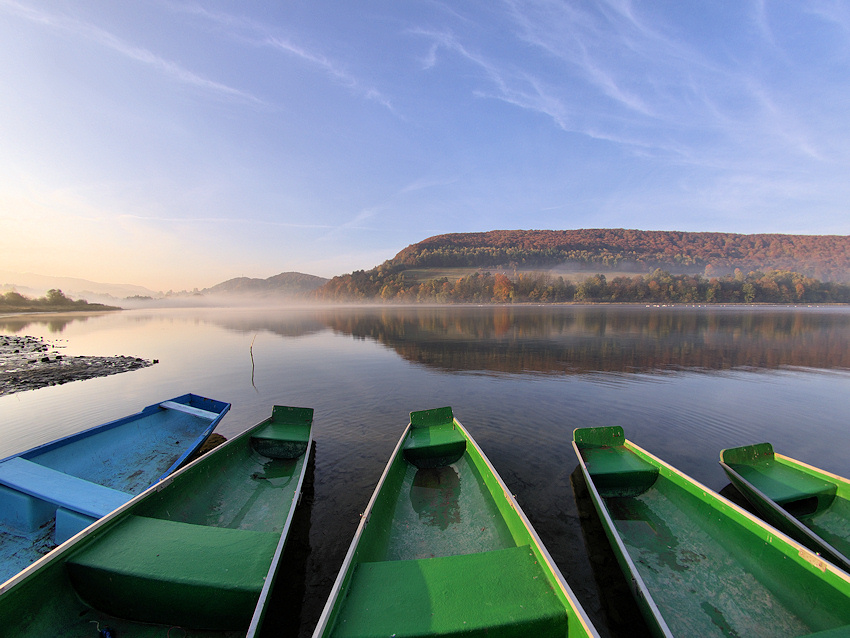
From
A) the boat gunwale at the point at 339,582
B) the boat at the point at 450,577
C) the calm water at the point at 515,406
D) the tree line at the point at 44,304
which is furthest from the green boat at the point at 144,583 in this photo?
the tree line at the point at 44,304

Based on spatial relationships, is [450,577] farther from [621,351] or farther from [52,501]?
[621,351]

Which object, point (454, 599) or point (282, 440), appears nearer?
point (454, 599)

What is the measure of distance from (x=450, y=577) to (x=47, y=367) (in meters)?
35.1

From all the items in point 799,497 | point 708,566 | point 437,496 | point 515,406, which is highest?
point 799,497

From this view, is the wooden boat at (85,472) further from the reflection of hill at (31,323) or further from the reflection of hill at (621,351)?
the reflection of hill at (31,323)

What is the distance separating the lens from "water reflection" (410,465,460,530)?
286 inches

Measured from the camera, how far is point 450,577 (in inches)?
183

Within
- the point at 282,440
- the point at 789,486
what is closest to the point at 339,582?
the point at 282,440

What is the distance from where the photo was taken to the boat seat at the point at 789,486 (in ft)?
23.5

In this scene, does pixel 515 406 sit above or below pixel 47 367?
above

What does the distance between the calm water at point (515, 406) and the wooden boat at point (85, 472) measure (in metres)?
2.49

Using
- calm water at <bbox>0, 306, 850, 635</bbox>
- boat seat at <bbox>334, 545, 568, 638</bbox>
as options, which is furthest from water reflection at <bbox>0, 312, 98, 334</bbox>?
boat seat at <bbox>334, 545, 568, 638</bbox>

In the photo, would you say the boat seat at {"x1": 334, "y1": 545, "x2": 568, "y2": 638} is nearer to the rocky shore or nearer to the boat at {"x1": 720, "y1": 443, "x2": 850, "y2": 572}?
the boat at {"x1": 720, "y1": 443, "x2": 850, "y2": 572}

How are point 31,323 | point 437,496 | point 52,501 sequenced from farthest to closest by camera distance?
point 31,323, point 437,496, point 52,501
